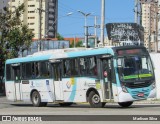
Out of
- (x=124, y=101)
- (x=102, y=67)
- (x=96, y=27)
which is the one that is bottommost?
(x=124, y=101)

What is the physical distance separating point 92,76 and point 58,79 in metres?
2.88

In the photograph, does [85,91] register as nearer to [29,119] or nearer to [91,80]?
[91,80]

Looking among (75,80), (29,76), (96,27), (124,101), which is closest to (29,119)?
(124,101)

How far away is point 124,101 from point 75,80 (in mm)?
3142

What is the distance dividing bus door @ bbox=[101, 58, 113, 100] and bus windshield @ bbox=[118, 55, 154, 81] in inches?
22.0

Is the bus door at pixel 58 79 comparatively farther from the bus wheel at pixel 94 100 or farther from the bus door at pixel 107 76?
the bus door at pixel 107 76

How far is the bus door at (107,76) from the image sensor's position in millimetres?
23188

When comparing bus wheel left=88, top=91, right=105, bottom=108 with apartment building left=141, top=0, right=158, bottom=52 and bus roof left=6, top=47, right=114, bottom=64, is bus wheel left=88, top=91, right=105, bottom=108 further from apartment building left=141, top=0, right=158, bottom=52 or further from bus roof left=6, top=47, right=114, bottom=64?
apartment building left=141, top=0, right=158, bottom=52

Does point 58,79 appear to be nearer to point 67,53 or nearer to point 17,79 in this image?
point 67,53

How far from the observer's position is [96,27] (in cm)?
7669

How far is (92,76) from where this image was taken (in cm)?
2388

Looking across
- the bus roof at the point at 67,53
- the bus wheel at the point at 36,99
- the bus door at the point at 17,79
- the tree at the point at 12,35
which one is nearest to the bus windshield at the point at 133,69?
the bus roof at the point at 67,53

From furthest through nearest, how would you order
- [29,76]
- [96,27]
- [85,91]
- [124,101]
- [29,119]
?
1. [96,27]
2. [29,76]
3. [85,91]
4. [124,101]
5. [29,119]

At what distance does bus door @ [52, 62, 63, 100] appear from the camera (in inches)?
1024
